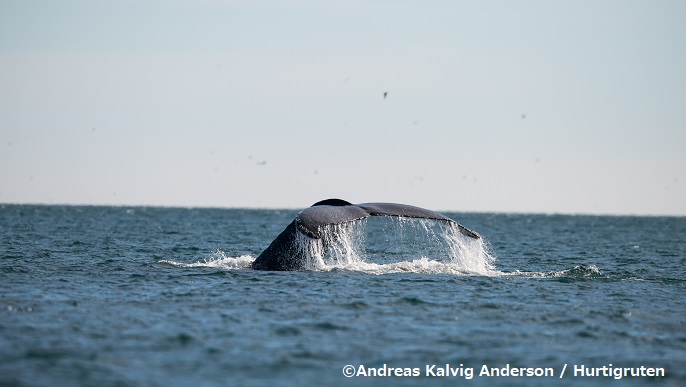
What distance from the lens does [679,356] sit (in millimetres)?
12172

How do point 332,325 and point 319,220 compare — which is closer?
point 332,325

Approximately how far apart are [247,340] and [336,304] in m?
3.35

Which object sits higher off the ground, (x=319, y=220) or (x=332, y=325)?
(x=319, y=220)

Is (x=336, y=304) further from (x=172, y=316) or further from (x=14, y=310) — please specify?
(x=14, y=310)

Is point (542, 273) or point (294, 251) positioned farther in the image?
point (542, 273)

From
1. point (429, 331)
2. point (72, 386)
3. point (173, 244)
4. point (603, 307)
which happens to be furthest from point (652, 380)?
point (173, 244)

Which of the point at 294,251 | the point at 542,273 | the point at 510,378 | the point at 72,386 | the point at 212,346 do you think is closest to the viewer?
the point at 72,386

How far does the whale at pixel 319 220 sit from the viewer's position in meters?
17.3

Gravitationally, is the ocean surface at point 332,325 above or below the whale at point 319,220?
below

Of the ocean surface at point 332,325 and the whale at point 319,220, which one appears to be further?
the whale at point 319,220

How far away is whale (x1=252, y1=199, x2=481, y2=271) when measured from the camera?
681 inches

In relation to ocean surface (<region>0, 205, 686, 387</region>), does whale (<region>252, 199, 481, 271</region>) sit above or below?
above

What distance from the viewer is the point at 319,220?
17.3 m

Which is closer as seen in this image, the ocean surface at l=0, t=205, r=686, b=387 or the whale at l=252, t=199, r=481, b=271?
the ocean surface at l=0, t=205, r=686, b=387
